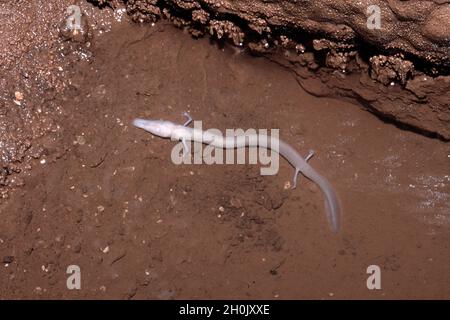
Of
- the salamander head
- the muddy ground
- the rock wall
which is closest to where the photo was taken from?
the rock wall

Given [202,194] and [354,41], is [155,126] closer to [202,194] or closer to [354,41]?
[202,194]

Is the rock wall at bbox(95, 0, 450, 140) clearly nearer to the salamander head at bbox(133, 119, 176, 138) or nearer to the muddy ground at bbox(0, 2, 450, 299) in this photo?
the muddy ground at bbox(0, 2, 450, 299)

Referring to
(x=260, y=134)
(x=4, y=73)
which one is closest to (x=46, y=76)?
(x=4, y=73)

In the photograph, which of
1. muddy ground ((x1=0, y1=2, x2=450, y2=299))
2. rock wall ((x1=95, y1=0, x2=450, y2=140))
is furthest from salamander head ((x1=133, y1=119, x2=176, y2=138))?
rock wall ((x1=95, y1=0, x2=450, y2=140))

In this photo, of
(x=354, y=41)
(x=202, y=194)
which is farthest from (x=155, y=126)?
(x=354, y=41)

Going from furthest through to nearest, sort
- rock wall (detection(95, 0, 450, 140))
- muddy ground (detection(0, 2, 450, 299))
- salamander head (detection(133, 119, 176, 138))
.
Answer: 1. salamander head (detection(133, 119, 176, 138))
2. muddy ground (detection(0, 2, 450, 299))
3. rock wall (detection(95, 0, 450, 140))

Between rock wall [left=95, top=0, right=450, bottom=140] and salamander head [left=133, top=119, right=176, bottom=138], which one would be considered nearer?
rock wall [left=95, top=0, right=450, bottom=140]

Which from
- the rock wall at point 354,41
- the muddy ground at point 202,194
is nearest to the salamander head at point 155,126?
the muddy ground at point 202,194

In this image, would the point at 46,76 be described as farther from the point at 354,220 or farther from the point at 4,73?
the point at 354,220
